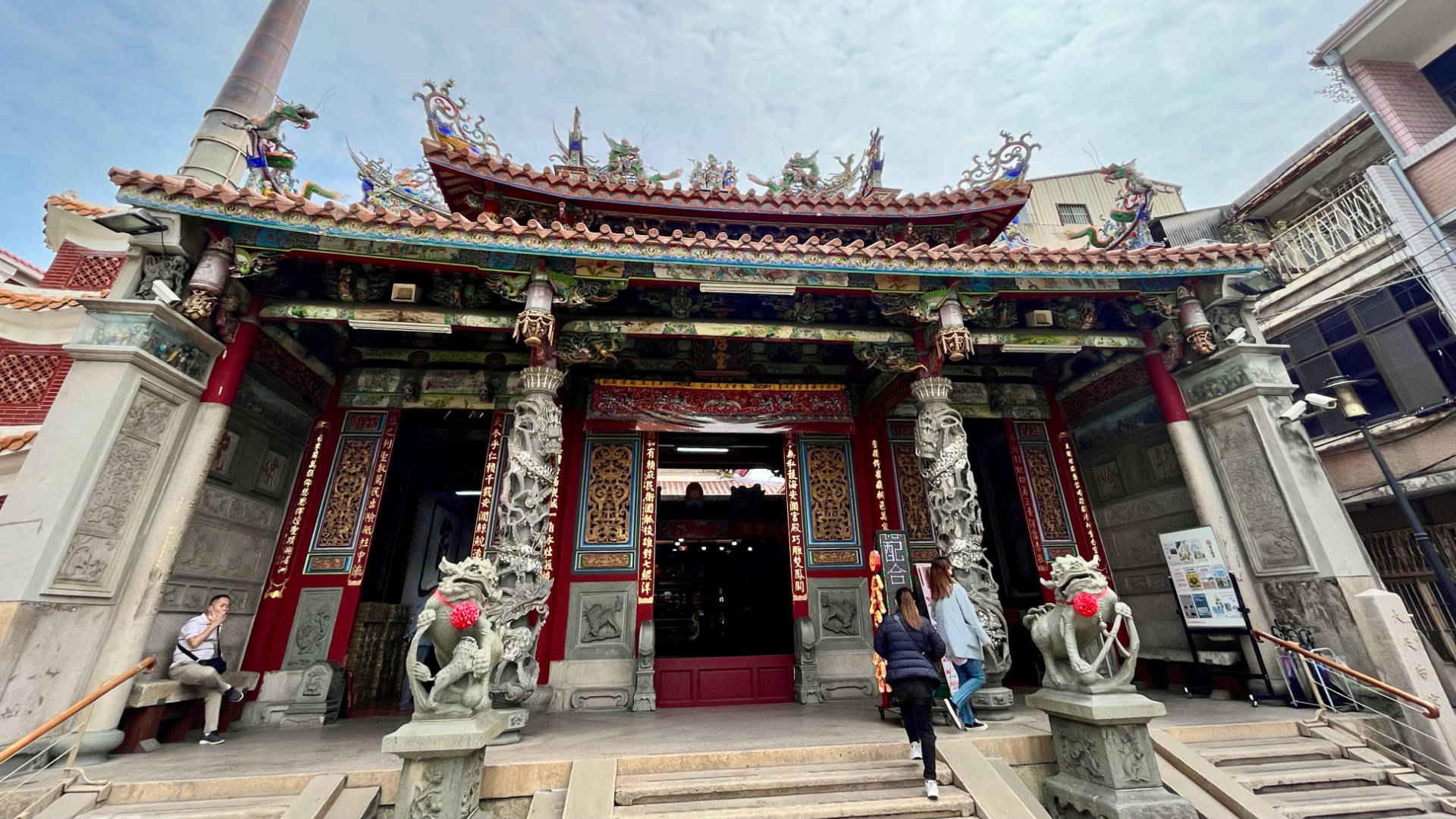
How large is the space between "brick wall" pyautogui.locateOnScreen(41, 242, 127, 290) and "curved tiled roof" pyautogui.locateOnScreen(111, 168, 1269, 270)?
376 cm

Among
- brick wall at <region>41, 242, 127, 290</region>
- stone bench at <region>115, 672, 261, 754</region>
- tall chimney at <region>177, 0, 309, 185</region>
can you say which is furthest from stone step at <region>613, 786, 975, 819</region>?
tall chimney at <region>177, 0, 309, 185</region>

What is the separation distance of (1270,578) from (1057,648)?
3534mm

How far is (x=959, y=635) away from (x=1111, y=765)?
145 cm

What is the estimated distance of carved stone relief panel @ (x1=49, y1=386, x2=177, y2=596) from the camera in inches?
170

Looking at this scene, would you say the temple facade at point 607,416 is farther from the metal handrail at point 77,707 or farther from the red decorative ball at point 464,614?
the red decorative ball at point 464,614

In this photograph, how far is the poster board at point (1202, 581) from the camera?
5.84 metres

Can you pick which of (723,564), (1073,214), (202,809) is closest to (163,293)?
(202,809)

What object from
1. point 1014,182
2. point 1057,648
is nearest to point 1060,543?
point 1057,648

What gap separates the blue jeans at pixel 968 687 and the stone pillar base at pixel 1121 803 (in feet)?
2.96

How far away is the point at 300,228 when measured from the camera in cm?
514

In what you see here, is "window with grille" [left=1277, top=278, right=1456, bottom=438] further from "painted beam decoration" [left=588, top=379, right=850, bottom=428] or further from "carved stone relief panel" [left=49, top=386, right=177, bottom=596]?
"carved stone relief panel" [left=49, top=386, right=177, bottom=596]

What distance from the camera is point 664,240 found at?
5621 millimetres

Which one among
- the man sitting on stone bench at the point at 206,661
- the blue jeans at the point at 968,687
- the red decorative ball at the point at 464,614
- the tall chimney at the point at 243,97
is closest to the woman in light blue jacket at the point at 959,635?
the blue jeans at the point at 968,687

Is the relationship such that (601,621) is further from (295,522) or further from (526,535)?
(295,522)
